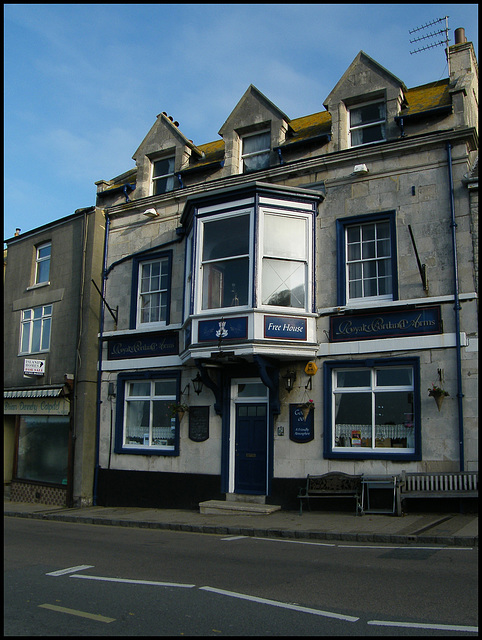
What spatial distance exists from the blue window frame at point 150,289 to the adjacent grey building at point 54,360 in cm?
→ 147

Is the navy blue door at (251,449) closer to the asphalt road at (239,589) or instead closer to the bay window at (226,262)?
the bay window at (226,262)

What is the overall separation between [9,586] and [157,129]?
14911 millimetres

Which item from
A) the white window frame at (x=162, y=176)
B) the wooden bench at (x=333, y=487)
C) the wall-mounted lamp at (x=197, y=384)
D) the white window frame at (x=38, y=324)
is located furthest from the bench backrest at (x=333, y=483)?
the white window frame at (x=38, y=324)

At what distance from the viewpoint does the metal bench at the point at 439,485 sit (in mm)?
11812

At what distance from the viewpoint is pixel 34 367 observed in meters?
19.3

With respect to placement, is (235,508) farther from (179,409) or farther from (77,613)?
Result: (77,613)

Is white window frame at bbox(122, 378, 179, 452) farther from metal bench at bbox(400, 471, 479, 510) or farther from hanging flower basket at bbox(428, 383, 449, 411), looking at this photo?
hanging flower basket at bbox(428, 383, 449, 411)


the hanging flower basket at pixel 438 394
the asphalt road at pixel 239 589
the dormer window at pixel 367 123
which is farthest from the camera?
the dormer window at pixel 367 123

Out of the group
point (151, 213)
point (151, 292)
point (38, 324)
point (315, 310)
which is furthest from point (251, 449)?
point (38, 324)

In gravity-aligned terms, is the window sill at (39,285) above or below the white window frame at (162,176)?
below

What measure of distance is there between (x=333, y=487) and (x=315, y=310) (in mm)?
4158

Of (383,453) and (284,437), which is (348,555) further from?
(284,437)

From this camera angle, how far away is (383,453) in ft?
43.5

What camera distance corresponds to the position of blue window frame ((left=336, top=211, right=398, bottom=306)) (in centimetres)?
1415
